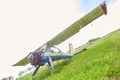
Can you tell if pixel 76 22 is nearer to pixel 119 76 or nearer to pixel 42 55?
pixel 42 55

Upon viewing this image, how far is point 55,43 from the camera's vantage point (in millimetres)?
27062

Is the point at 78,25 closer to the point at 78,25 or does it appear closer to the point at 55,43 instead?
the point at 78,25

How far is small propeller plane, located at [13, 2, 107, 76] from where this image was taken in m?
23.6

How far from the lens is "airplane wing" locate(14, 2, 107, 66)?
2314 centimetres

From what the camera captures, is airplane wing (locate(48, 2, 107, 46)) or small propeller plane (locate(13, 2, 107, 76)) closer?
airplane wing (locate(48, 2, 107, 46))

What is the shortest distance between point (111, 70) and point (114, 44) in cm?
886

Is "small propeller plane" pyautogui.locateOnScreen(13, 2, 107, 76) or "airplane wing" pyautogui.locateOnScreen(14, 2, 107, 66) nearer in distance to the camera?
"airplane wing" pyautogui.locateOnScreen(14, 2, 107, 66)

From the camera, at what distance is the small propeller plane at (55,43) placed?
23578 mm

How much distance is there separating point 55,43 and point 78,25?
342cm

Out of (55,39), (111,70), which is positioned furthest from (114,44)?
(111,70)

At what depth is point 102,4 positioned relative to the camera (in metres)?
22.4

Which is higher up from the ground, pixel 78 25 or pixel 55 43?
pixel 78 25

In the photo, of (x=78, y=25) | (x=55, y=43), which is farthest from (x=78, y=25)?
(x=55, y=43)

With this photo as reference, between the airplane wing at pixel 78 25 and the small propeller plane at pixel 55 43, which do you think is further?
the small propeller plane at pixel 55 43
